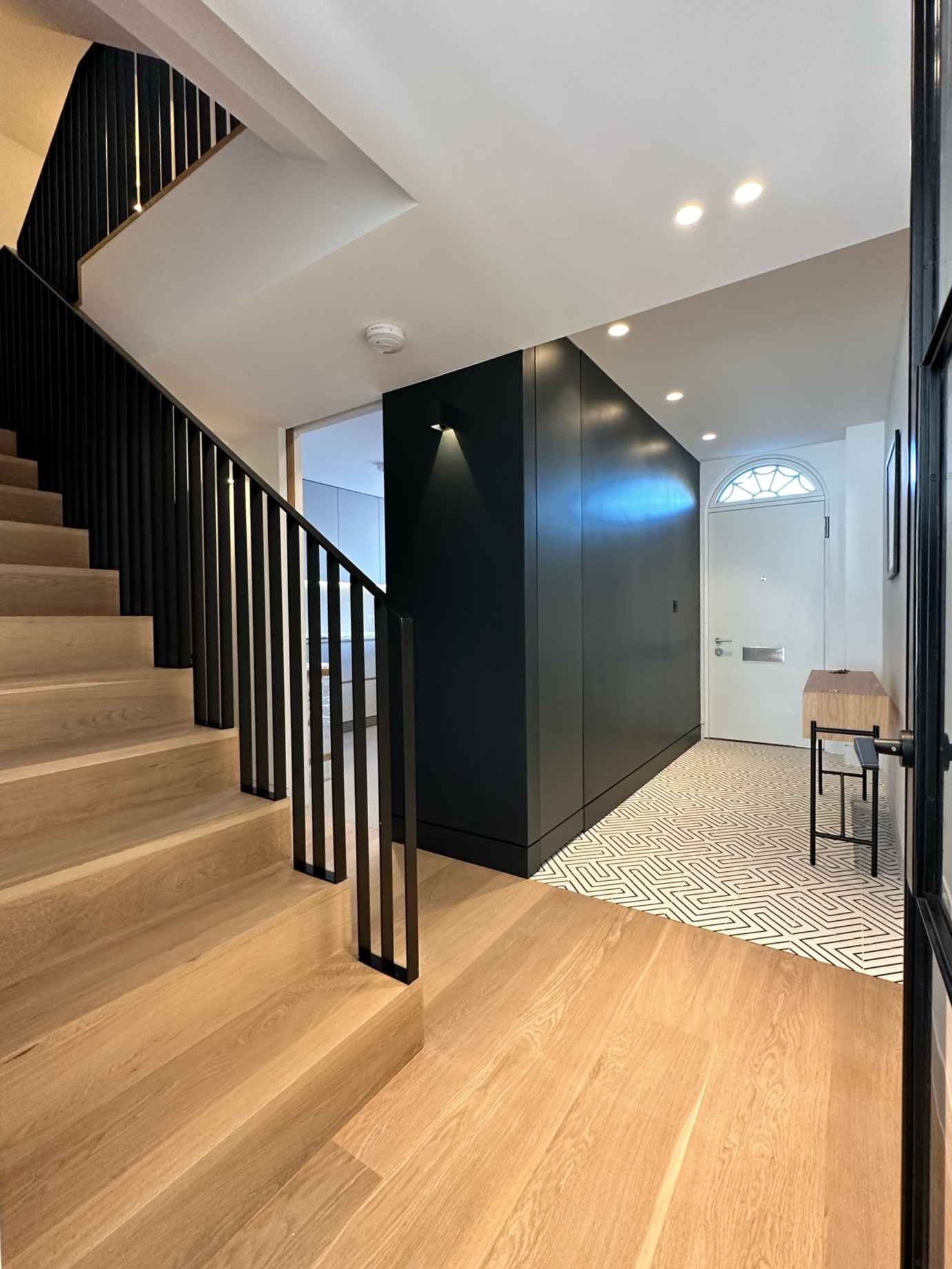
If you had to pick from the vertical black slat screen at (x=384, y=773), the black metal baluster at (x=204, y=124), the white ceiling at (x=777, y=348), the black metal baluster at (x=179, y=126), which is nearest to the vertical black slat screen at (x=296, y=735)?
the vertical black slat screen at (x=384, y=773)

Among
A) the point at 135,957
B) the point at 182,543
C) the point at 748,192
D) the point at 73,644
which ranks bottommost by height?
the point at 135,957

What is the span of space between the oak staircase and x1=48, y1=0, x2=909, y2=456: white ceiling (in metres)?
1.64

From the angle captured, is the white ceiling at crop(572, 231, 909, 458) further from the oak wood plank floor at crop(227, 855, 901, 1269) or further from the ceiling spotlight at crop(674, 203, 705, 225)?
the oak wood plank floor at crop(227, 855, 901, 1269)

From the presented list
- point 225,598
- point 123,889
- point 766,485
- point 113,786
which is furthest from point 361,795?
point 766,485

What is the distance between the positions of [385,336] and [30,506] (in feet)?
5.90

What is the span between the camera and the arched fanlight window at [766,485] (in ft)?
17.1

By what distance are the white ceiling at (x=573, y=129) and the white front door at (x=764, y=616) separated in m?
3.78

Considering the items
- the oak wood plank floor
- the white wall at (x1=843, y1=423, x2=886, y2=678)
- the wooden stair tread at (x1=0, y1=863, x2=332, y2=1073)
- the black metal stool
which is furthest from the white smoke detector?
the white wall at (x1=843, y1=423, x2=886, y2=678)

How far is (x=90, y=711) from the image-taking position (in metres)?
1.91

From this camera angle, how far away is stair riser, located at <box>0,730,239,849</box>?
5.04 ft

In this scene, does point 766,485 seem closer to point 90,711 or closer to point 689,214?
point 689,214

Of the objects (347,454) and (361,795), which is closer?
(361,795)

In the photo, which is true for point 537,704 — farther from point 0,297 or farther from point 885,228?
point 0,297

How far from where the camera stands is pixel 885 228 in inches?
68.6
